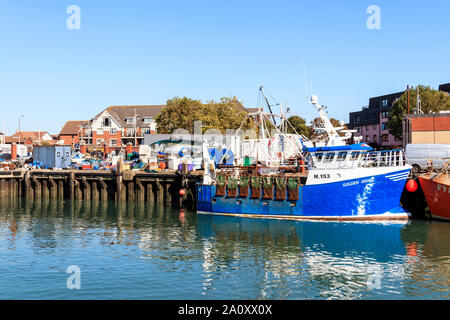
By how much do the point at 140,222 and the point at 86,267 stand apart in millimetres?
13491

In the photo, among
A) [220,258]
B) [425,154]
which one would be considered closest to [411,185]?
[425,154]

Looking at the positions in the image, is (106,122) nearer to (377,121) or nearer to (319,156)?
(377,121)

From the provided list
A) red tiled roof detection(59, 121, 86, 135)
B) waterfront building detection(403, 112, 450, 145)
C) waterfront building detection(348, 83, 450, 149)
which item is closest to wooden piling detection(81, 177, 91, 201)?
waterfront building detection(403, 112, 450, 145)

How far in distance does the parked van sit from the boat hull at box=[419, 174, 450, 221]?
15.7 feet

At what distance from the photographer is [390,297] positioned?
59.2 ft

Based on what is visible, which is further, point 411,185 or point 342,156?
point 342,156

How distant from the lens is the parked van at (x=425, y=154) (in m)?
38.9

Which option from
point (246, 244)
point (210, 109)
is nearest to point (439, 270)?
point (246, 244)

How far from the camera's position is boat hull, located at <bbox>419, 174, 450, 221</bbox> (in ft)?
107

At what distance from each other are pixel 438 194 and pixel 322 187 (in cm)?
895

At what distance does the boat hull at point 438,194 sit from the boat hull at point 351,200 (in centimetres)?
218

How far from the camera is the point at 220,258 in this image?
80.2 ft

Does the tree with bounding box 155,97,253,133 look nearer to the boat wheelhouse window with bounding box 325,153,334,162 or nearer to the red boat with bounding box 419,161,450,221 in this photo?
the boat wheelhouse window with bounding box 325,153,334,162

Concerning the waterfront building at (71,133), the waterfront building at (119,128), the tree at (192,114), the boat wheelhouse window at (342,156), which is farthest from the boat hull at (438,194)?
the waterfront building at (71,133)
